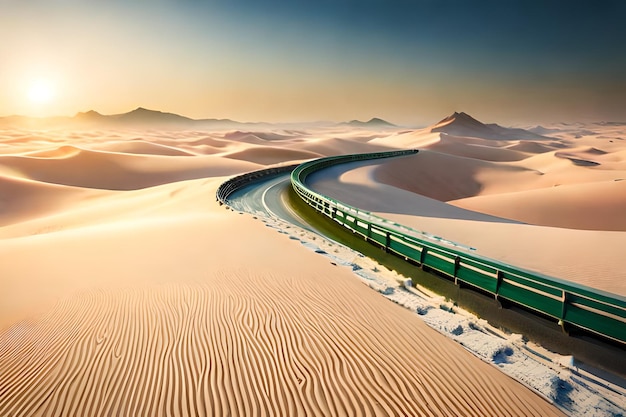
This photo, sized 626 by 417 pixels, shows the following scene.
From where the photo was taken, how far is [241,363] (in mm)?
5605

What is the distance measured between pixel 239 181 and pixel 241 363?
27.2 m

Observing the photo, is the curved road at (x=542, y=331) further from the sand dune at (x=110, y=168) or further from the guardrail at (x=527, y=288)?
the sand dune at (x=110, y=168)

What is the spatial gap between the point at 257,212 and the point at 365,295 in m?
13.3

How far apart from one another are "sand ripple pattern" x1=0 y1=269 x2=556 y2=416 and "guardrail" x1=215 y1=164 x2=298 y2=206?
1593 centimetres

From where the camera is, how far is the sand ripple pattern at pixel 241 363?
15.7ft

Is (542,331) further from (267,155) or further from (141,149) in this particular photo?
(141,149)

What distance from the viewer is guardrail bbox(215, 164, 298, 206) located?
25.4 meters

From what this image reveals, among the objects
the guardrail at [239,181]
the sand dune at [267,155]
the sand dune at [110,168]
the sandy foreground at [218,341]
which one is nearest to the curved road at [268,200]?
the guardrail at [239,181]

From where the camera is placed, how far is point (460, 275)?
878 cm

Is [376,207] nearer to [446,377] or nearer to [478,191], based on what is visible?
[446,377]

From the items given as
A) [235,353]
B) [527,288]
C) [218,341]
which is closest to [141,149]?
[218,341]

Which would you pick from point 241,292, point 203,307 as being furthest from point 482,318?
point 203,307

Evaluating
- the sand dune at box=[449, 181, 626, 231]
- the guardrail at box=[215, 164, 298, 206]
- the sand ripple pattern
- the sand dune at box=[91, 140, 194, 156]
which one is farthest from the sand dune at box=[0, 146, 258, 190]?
the sand ripple pattern

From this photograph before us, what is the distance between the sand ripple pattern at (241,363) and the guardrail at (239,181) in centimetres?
1593
